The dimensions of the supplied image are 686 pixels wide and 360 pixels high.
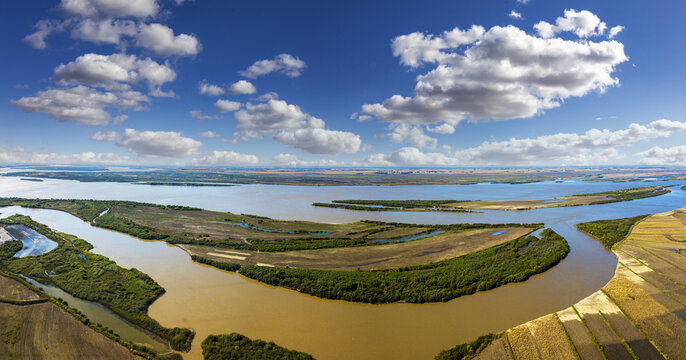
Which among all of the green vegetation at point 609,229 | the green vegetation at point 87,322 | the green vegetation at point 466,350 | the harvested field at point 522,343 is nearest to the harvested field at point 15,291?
the green vegetation at point 87,322

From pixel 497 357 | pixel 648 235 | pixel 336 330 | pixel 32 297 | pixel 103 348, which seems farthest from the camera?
pixel 648 235

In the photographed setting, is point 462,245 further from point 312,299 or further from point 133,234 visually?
point 133,234

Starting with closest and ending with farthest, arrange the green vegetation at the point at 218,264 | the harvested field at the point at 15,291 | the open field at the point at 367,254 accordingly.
Result: the harvested field at the point at 15,291 → the green vegetation at the point at 218,264 → the open field at the point at 367,254

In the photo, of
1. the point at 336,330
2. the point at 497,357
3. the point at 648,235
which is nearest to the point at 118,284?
the point at 336,330

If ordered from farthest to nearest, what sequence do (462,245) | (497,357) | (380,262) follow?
(462,245), (380,262), (497,357)

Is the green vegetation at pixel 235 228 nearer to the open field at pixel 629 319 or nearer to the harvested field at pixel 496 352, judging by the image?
the open field at pixel 629 319

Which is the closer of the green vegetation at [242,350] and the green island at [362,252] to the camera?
the green vegetation at [242,350]
